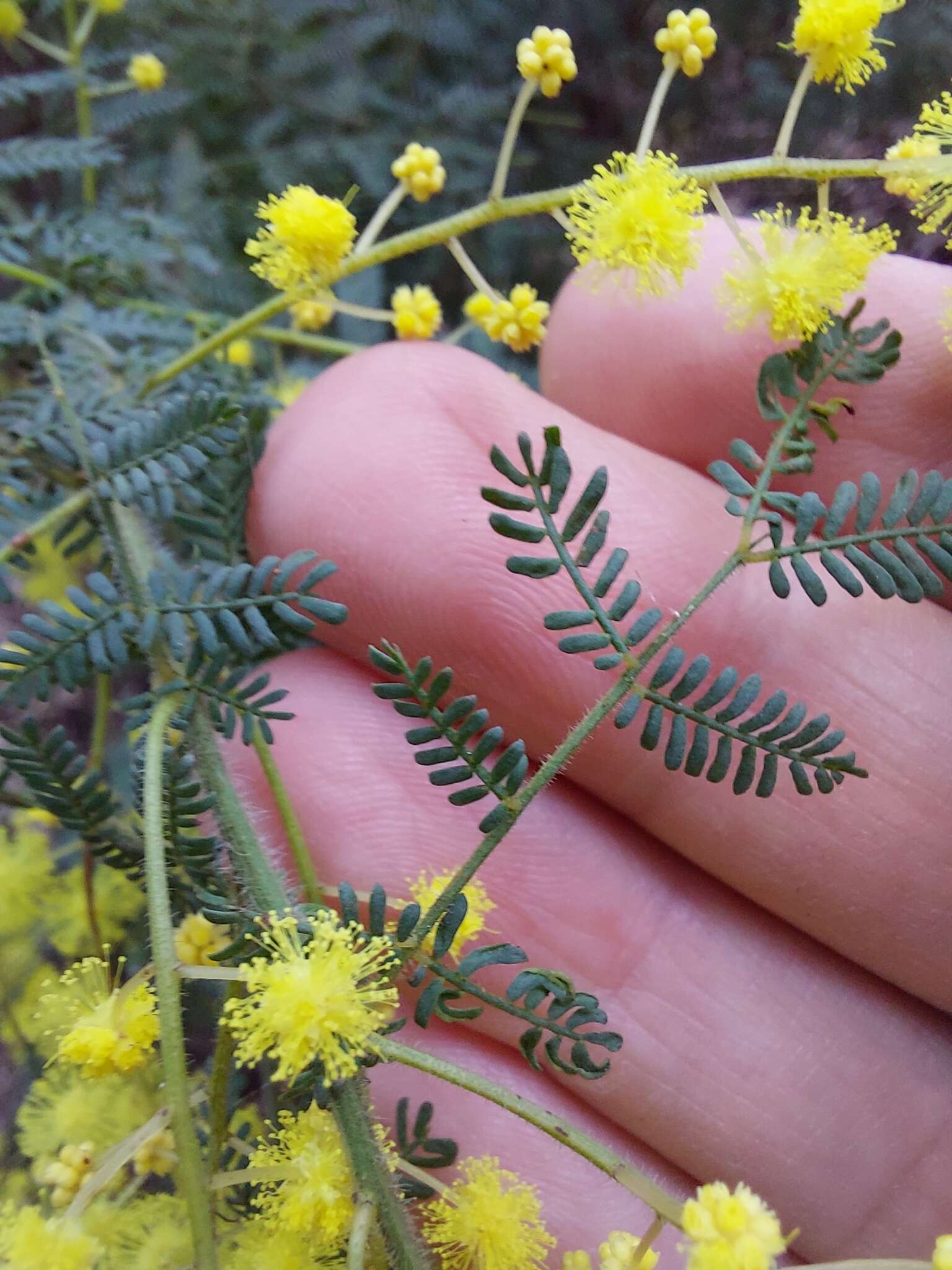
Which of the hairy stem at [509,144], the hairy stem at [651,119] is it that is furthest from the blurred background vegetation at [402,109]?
the hairy stem at [651,119]

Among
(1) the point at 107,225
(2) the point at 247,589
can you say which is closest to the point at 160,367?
(1) the point at 107,225

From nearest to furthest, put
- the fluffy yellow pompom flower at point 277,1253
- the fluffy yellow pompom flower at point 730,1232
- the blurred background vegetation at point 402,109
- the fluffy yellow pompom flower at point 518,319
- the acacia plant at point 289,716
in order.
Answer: the fluffy yellow pompom flower at point 730,1232 → the acacia plant at point 289,716 → the fluffy yellow pompom flower at point 277,1253 → the fluffy yellow pompom flower at point 518,319 → the blurred background vegetation at point 402,109

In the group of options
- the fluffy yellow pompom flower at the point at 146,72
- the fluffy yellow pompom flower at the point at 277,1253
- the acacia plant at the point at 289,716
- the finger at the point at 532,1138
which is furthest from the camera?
the fluffy yellow pompom flower at the point at 146,72

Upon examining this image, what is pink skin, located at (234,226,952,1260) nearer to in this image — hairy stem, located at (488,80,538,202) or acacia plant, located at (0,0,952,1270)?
acacia plant, located at (0,0,952,1270)

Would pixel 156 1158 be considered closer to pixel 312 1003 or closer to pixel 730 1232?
pixel 312 1003

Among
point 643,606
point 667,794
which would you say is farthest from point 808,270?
point 667,794

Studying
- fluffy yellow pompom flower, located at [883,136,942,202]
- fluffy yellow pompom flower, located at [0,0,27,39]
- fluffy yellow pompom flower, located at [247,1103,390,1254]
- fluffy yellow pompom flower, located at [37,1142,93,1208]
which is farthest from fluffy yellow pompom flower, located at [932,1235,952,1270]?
fluffy yellow pompom flower, located at [0,0,27,39]

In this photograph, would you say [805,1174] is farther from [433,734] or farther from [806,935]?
[433,734]

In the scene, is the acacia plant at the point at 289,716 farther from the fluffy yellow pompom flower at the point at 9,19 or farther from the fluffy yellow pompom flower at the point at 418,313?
the fluffy yellow pompom flower at the point at 9,19
